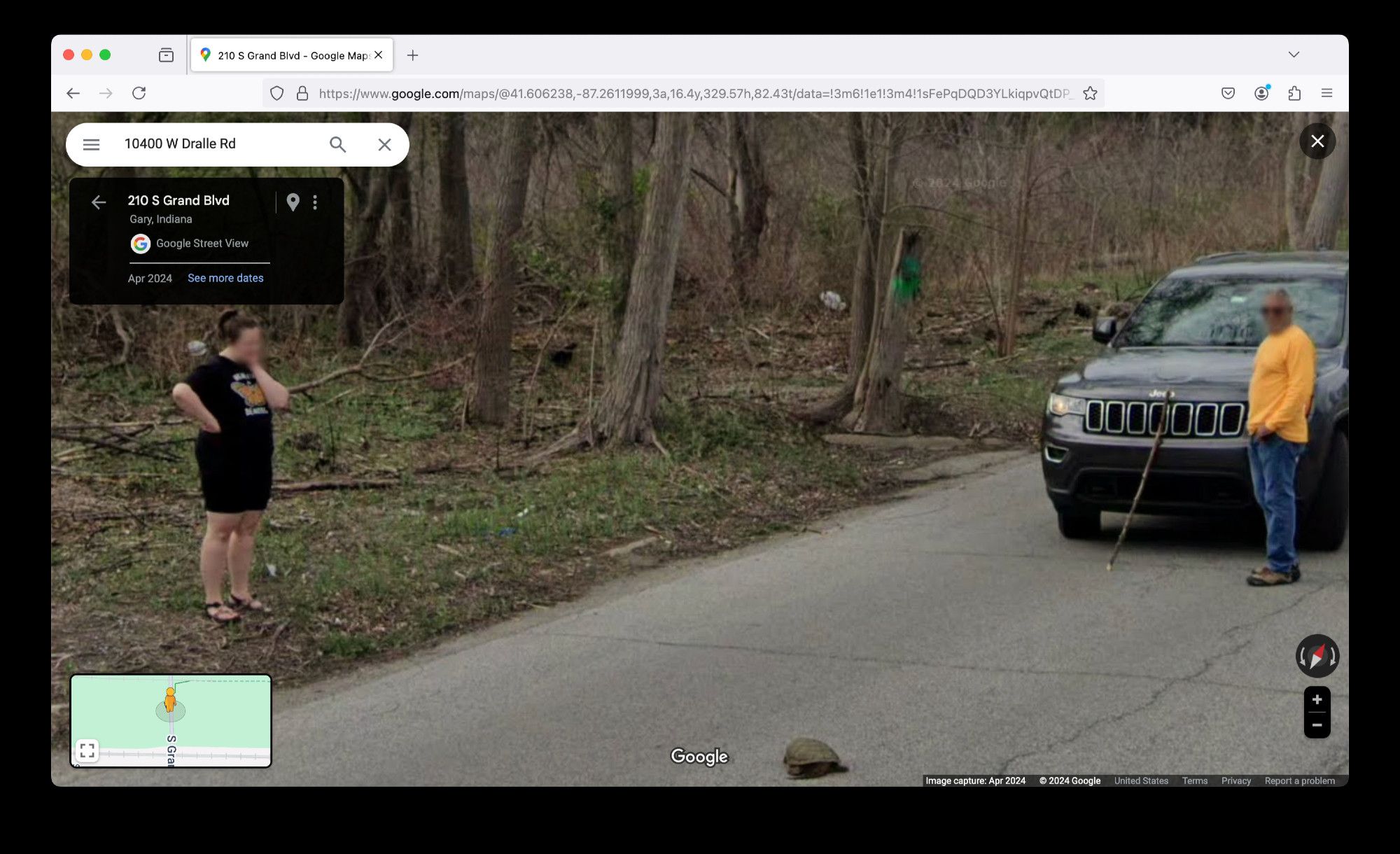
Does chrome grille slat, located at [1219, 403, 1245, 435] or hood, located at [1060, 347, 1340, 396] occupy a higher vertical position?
hood, located at [1060, 347, 1340, 396]

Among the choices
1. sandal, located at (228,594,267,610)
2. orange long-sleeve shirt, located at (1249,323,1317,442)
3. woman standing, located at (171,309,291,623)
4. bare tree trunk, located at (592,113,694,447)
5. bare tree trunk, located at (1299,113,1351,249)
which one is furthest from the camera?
bare tree trunk, located at (592,113,694,447)

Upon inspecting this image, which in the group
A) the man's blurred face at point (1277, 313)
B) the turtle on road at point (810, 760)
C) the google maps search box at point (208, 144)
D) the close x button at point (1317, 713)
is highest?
the google maps search box at point (208, 144)

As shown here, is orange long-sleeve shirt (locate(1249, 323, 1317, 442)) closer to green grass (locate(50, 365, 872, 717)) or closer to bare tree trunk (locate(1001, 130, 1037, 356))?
green grass (locate(50, 365, 872, 717))

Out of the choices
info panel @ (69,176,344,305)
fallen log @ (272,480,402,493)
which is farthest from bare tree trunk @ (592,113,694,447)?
info panel @ (69,176,344,305)

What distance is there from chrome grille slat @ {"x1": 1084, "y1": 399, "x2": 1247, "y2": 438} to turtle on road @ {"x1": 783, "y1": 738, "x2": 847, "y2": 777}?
3297mm

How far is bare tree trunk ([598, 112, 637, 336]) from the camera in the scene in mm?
12422

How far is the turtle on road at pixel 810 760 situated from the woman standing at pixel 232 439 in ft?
7.90

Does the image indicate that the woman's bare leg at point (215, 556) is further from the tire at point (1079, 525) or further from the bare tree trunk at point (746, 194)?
the bare tree trunk at point (746, 194)

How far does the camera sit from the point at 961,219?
1315cm

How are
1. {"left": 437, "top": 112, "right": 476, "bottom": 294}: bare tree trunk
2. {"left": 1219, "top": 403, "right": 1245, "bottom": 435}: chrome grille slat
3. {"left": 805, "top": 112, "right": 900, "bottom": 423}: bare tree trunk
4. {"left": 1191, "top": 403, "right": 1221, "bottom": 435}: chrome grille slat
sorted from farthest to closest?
{"left": 437, "top": 112, "right": 476, "bottom": 294}: bare tree trunk
{"left": 805, "top": 112, "right": 900, "bottom": 423}: bare tree trunk
{"left": 1191, "top": 403, "right": 1221, "bottom": 435}: chrome grille slat
{"left": 1219, "top": 403, "right": 1245, "bottom": 435}: chrome grille slat

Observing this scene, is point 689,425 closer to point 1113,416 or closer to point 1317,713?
point 1113,416

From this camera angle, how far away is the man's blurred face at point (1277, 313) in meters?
6.86

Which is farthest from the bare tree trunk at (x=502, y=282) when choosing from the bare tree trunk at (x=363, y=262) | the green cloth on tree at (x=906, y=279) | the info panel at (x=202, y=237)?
the info panel at (x=202, y=237)

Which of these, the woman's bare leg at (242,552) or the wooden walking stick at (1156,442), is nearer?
the woman's bare leg at (242,552)
